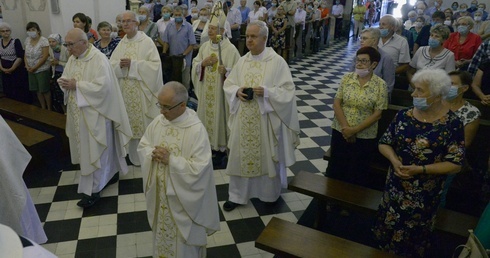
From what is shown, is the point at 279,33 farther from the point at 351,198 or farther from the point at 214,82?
the point at 351,198

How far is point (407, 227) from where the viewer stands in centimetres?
301

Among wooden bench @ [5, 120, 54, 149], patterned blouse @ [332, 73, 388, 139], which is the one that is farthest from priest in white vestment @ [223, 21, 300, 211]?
wooden bench @ [5, 120, 54, 149]

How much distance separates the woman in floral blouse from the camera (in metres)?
3.71

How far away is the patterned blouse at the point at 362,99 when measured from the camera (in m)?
3.71

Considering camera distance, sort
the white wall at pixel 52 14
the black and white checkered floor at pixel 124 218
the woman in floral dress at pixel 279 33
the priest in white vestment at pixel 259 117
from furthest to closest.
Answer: the woman in floral dress at pixel 279 33 → the white wall at pixel 52 14 → the priest in white vestment at pixel 259 117 → the black and white checkered floor at pixel 124 218

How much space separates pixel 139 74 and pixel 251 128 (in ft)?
5.88

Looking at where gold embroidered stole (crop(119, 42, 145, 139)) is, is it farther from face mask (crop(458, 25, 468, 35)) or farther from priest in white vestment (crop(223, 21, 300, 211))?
face mask (crop(458, 25, 468, 35))

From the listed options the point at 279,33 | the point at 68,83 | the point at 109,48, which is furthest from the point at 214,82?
the point at 279,33

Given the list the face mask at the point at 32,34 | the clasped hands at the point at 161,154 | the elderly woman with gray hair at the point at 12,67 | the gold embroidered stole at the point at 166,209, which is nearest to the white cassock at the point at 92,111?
the gold embroidered stole at the point at 166,209

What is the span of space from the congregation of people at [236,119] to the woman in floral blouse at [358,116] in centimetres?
1

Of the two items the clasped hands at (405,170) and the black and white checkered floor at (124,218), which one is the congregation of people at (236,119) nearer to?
the clasped hands at (405,170)

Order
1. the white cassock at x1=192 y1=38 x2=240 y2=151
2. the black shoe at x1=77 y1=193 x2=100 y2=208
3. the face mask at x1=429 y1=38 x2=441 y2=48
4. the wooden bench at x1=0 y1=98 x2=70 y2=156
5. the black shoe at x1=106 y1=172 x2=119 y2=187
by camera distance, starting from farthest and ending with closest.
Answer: the wooden bench at x1=0 y1=98 x2=70 y2=156 → the white cassock at x1=192 y1=38 x2=240 y2=151 → the face mask at x1=429 y1=38 x2=441 y2=48 → the black shoe at x1=106 y1=172 x2=119 y2=187 → the black shoe at x1=77 y1=193 x2=100 y2=208

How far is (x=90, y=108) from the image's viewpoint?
4133mm

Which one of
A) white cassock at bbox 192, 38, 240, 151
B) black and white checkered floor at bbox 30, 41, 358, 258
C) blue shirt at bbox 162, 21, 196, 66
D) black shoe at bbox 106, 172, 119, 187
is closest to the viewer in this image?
black and white checkered floor at bbox 30, 41, 358, 258
